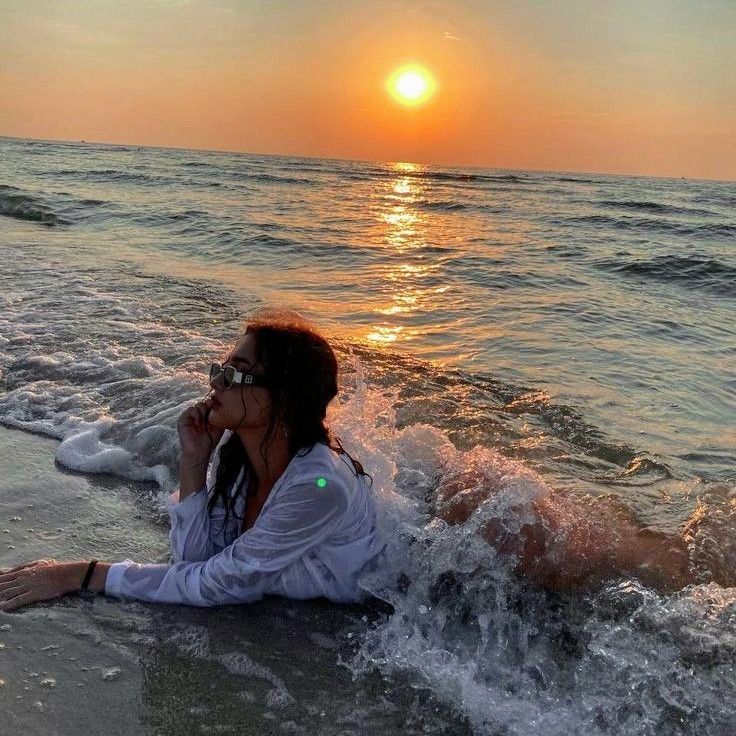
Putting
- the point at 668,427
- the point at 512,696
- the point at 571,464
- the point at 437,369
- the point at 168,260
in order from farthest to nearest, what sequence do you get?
the point at 168,260 → the point at 437,369 → the point at 668,427 → the point at 571,464 → the point at 512,696

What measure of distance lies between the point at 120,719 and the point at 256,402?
4.12 ft

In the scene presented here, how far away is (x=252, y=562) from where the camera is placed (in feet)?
10.2

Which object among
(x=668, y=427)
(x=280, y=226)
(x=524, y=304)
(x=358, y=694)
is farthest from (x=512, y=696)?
(x=280, y=226)

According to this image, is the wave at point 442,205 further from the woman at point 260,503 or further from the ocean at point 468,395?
the woman at point 260,503

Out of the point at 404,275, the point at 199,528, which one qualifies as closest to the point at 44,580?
the point at 199,528

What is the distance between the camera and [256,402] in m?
3.04

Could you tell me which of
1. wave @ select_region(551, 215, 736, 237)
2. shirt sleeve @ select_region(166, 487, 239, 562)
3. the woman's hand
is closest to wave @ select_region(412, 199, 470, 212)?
wave @ select_region(551, 215, 736, 237)

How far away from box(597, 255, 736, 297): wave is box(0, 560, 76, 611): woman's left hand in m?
12.4

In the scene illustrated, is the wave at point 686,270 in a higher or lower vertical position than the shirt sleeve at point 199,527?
higher

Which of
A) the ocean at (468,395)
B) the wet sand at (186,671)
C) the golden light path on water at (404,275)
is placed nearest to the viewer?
the wet sand at (186,671)

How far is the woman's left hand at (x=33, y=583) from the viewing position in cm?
317

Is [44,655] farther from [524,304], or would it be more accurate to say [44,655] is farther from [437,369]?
[524,304]

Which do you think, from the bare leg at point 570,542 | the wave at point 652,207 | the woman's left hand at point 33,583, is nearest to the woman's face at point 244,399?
the woman's left hand at point 33,583

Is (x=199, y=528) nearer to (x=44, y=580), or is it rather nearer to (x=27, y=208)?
(x=44, y=580)
